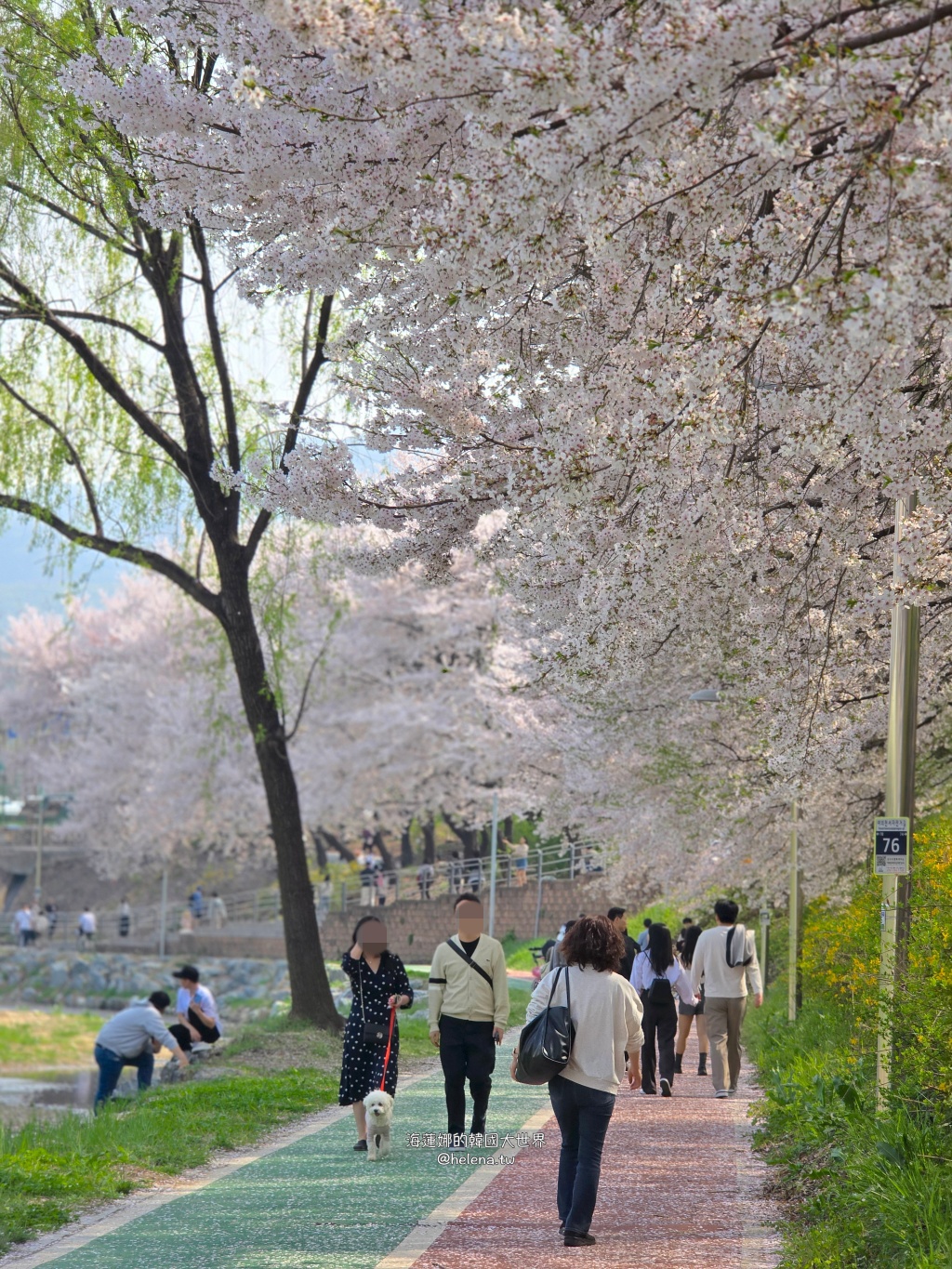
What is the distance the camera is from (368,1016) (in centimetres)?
985

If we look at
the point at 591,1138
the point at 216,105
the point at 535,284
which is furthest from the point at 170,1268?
the point at 216,105

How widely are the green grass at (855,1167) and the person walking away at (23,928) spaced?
4362cm

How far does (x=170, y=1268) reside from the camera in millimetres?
6395

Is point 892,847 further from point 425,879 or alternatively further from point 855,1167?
point 425,879

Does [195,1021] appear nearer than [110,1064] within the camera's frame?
No

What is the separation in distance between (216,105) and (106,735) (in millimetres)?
54371

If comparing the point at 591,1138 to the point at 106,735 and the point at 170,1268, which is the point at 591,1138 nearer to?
the point at 170,1268

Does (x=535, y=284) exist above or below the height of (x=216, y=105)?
below

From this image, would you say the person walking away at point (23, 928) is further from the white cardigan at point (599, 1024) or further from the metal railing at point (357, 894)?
the white cardigan at point (599, 1024)

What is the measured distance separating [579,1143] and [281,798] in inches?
432

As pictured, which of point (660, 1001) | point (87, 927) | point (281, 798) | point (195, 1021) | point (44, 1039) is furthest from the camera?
point (87, 927)

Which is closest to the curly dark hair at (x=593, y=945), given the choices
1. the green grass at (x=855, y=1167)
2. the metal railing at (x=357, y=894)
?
the green grass at (x=855, y=1167)

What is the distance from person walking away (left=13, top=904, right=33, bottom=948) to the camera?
50.1 meters

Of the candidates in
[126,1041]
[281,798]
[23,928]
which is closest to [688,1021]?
[281,798]
